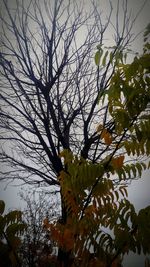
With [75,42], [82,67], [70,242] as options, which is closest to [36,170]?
[82,67]

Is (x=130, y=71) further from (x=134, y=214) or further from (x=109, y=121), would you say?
(x=109, y=121)

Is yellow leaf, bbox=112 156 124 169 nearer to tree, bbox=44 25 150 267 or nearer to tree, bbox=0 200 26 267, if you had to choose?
tree, bbox=44 25 150 267

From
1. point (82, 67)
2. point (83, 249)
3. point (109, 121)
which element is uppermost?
point (82, 67)

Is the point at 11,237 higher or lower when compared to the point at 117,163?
lower

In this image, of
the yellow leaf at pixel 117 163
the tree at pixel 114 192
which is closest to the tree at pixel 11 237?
the tree at pixel 114 192

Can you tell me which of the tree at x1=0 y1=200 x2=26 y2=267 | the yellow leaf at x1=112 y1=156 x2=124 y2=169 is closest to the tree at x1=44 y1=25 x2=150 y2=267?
the yellow leaf at x1=112 y1=156 x2=124 y2=169

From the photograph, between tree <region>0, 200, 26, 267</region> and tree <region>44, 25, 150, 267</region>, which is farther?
tree <region>0, 200, 26, 267</region>

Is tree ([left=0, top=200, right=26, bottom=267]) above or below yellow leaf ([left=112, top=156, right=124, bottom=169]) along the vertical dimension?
below

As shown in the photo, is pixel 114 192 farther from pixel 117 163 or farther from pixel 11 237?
pixel 11 237

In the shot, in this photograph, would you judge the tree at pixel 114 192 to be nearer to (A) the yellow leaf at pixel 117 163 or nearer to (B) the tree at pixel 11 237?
(A) the yellow leaf at pixel 117 163

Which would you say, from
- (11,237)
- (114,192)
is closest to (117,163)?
(114,192)

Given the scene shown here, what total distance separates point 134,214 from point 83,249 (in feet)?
1.18

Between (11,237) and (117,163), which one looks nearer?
(117,163)

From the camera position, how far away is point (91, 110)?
3.59 meters
